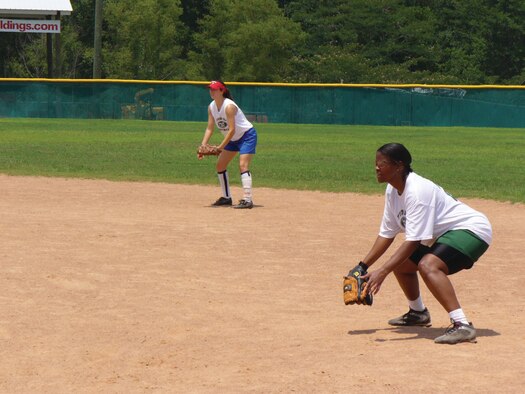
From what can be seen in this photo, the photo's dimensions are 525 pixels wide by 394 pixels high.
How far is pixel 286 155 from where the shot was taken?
87.0ft

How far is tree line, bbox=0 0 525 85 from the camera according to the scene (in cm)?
6688

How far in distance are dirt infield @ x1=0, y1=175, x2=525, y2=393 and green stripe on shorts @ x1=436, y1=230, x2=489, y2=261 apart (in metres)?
0.57

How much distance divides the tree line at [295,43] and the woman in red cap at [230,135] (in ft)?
165

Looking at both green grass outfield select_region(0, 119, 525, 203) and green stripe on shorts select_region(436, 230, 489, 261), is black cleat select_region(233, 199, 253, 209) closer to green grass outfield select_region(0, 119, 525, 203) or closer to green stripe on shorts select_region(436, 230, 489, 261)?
green grass outfield select_region(0, 119, 525, 203)

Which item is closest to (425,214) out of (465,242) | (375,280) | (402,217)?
(402,217)

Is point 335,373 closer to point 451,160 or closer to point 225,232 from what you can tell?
point 225,232

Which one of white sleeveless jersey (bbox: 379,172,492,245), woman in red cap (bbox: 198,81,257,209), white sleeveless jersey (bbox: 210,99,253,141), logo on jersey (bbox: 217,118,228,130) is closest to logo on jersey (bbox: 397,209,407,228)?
white sleeveless jersey (bbox: 379,172,492,245)

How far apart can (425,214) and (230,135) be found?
330 inches

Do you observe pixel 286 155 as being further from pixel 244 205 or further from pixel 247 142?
pixel 244 205

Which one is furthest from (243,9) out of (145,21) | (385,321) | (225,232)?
(385,321)

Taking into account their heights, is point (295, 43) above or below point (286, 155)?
above

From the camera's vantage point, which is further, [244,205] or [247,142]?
[247,142]

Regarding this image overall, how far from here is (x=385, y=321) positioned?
8117mm

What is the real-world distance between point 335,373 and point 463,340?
1.16 m
